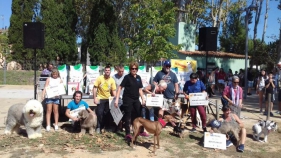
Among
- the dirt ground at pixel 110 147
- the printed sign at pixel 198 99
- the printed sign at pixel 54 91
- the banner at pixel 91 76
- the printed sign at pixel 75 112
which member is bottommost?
the dirt ground at pixel 110 147

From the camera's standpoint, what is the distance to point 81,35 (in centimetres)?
3547

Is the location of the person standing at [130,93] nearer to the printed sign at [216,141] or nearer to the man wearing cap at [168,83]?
the man wearing cap at [168,83]

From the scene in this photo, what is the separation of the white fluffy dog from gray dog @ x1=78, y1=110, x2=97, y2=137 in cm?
86

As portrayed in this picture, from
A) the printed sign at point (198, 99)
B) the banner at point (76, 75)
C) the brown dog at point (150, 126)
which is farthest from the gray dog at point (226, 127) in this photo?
the banner at point (76, 75)

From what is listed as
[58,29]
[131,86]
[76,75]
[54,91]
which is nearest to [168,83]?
[131,86]

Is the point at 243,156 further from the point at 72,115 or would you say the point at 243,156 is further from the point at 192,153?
the point at 72,115

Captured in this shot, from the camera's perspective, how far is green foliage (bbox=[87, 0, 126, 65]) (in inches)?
832

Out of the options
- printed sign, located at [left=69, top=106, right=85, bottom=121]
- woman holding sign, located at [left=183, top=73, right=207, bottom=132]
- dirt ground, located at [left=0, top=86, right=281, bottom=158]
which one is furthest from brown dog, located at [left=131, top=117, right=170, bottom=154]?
printed sign, located at [left=69, top=106, right=85, bottom=121]

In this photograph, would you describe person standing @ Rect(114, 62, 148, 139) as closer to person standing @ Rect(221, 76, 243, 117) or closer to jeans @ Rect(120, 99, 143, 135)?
jeans @ Rect(120, 99, 143, 135)

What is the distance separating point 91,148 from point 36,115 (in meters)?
1.33

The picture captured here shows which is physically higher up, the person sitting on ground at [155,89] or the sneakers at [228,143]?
the person sitting on ground at [155,89]

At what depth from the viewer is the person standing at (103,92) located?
6461 millimetres

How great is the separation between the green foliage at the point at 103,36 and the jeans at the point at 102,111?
1428 cm

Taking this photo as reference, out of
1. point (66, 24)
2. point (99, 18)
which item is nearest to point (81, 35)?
point (66, 24)
